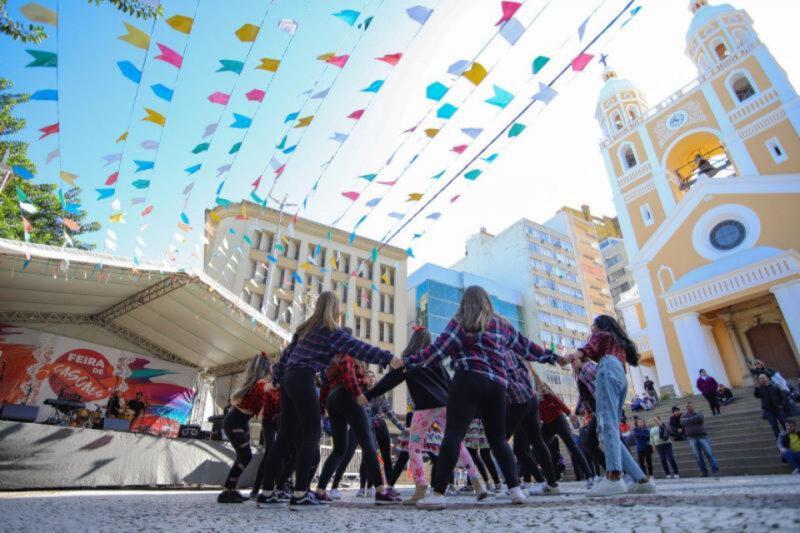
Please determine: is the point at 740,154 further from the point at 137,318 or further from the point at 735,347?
the point at 137,318

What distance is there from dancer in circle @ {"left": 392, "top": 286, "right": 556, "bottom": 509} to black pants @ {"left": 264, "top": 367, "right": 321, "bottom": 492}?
0.96 meters

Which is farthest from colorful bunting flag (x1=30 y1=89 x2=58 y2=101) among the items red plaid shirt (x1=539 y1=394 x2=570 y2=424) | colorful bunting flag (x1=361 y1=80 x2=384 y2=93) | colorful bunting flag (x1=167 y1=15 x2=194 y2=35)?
red plaid shirt (x1=539 y1=394 x2=570 y2=424)

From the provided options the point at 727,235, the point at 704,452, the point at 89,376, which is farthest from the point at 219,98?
the point at 727,235

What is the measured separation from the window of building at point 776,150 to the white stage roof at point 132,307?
22922 mm

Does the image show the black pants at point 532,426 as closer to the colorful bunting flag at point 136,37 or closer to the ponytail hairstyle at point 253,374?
the ponytail hairstyle at point 253,374

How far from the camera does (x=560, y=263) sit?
161ft

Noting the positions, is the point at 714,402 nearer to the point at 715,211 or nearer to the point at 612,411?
the point at 715,211

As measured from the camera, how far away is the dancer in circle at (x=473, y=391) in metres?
3.08

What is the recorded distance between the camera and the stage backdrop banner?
13602mm

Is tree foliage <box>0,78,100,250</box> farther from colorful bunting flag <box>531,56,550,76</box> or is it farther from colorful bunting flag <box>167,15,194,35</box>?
colorful bunting flag <box>531,56,550,76</box>

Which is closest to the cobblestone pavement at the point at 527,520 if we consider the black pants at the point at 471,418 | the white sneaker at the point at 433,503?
the white sneaker at the point at 433,503

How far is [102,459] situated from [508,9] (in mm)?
10031

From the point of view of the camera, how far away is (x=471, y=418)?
312 centimetres

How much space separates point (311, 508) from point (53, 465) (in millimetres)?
6586
